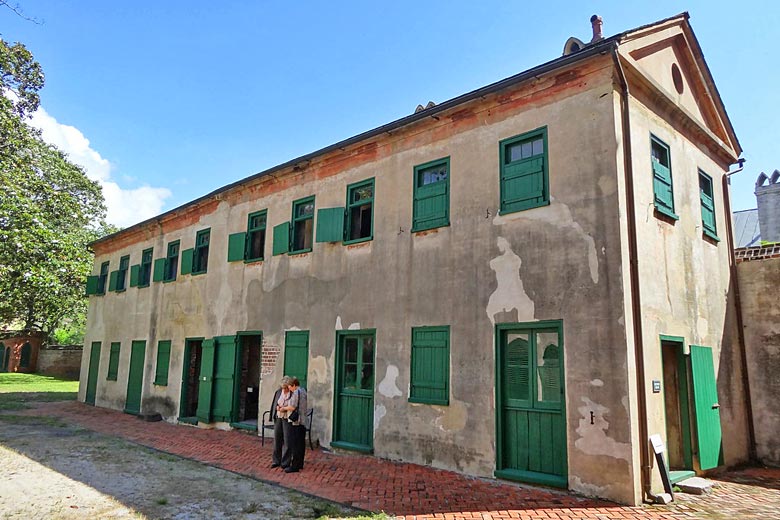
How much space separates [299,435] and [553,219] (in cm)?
535

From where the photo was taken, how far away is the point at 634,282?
7.04 m

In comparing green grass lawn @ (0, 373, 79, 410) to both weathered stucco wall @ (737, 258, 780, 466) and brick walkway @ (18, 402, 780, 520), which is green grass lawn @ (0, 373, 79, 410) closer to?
brick walkway @ (18, 402, 780, 520)

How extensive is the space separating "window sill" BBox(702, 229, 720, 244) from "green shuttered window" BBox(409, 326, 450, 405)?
5.04 m

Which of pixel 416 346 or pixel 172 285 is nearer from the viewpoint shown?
pixel 416 346

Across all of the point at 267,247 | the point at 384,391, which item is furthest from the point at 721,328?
the point at 267,247

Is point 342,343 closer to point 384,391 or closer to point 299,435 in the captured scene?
point 384,391

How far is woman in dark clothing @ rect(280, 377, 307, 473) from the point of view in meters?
8.48

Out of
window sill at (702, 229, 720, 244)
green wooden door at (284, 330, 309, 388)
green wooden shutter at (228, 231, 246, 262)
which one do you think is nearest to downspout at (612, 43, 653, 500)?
window sill at (702, 229, 720, 244)

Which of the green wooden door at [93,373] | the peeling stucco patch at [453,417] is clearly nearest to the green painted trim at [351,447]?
the peeling stucco patch at [453,417]

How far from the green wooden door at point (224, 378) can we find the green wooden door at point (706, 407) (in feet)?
31.9

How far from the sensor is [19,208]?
51.4 ft

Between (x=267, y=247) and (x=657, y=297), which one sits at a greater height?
(x=267, y=247)

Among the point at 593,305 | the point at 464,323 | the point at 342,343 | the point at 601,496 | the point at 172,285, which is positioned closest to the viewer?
the point at 601,496

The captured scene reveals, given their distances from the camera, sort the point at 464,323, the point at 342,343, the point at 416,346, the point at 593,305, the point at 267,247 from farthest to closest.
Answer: the point at 267,247
the point at 342,343
the point at 416,346
the point at 464,323
the point at 593,305
